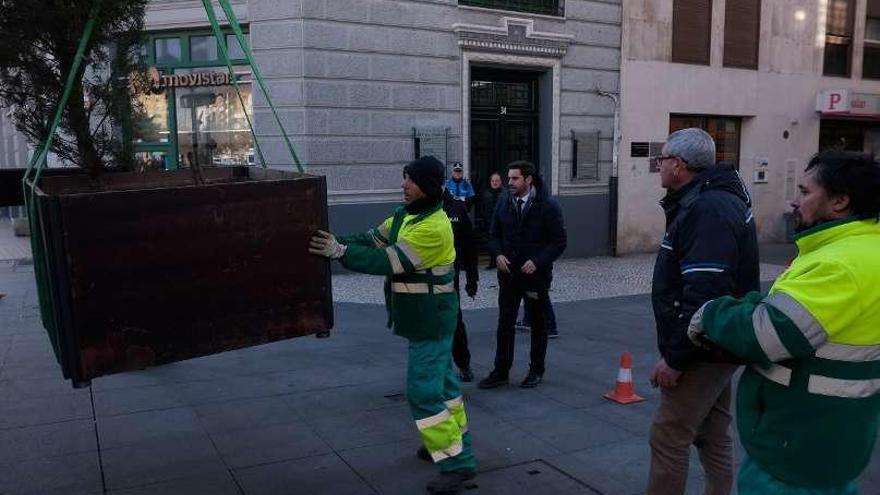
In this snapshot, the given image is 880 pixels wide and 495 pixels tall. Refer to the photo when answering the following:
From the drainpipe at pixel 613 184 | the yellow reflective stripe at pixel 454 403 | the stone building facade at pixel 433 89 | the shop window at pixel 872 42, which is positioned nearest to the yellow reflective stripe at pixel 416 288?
the yellow reflective stripe at pixel 454 403

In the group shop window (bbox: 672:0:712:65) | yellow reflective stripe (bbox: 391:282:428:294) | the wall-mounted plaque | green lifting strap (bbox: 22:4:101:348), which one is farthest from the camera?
shop window (bbox: 672:0:712:65)

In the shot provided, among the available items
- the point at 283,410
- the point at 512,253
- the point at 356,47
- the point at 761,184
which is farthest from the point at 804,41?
the point at 283,410

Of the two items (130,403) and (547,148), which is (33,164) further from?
(547,148)

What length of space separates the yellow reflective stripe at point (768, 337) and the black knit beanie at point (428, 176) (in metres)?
2.12

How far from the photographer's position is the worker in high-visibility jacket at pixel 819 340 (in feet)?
7.13

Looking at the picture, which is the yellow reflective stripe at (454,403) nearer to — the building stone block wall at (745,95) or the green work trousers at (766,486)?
the green work trousers at (766,486)

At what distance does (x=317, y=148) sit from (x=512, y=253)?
5.77 meters

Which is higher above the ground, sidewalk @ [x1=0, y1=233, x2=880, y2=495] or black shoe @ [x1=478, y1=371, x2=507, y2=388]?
black shoe @ [x1=478, y1=371, x2=507, y2=388]

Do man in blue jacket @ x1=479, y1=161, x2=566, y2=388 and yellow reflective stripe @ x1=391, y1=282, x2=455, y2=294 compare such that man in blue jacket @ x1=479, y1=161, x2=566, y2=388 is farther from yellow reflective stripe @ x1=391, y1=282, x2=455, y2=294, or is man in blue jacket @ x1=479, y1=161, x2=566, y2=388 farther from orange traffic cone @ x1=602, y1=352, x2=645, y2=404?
yellow reflective stripe @ x1=391, y1=282, x2=455, y2=294

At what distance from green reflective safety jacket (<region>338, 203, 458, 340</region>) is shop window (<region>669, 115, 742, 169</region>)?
12125mm

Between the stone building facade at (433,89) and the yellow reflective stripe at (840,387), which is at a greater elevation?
the stone building facade at (433,89)

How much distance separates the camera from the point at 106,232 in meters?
2.73

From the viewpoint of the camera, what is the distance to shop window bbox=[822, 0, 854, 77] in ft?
55.5

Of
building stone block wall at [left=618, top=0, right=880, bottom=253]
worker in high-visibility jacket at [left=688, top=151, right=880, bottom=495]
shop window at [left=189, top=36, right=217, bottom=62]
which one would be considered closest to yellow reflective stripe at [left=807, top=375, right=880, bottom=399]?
worker in high-visibility jacket at [left=688, top=151, right=880, bottom=495]
